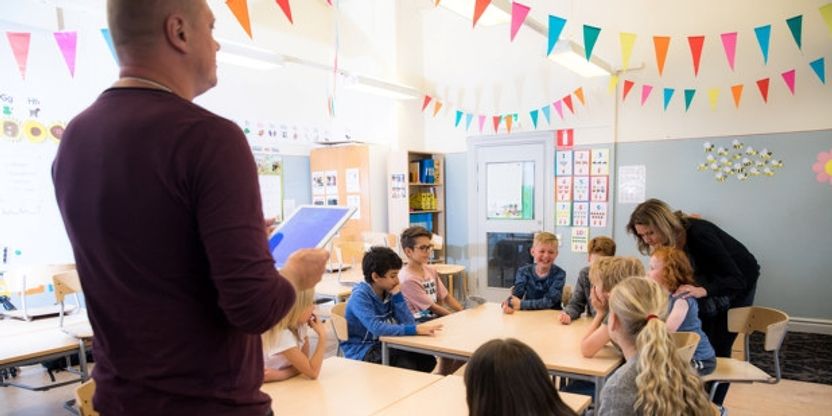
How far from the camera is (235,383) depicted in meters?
0.80

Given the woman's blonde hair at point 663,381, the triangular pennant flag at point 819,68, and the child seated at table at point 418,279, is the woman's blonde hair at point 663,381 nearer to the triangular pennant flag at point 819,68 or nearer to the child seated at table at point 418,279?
the child seated at table at point 418,279

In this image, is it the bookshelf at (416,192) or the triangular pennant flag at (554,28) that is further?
the bookshelf at (416,192)

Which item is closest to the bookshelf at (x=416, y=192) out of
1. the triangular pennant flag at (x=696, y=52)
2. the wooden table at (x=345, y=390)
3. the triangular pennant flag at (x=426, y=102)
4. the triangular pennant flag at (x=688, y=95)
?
the triangular pennant flag at (x=426, y=102)

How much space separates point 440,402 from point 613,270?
1.18 meters

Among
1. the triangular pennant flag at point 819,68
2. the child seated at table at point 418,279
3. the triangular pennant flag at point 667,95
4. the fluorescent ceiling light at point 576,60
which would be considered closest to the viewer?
the child seated at table at point 418,279

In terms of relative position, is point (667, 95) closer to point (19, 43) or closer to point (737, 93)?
point (737, 93)

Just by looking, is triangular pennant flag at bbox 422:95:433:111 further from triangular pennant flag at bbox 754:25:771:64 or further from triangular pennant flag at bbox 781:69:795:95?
triangular pennant flag at bbox 781:69:795:95

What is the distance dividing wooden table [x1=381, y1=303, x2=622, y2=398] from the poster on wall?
9.62ft

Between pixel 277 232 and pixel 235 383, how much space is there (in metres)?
0.40

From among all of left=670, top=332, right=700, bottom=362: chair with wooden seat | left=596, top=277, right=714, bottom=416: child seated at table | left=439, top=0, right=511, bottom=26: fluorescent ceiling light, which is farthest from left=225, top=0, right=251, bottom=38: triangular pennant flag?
left=670, top=332, right=700, bottom=362: chair with wooden seat

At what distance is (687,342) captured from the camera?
2.31 metres

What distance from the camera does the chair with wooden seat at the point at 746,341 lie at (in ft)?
8.48

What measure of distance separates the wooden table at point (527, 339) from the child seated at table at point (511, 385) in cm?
99

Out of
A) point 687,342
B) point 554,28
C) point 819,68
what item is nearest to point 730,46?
point 819,68
